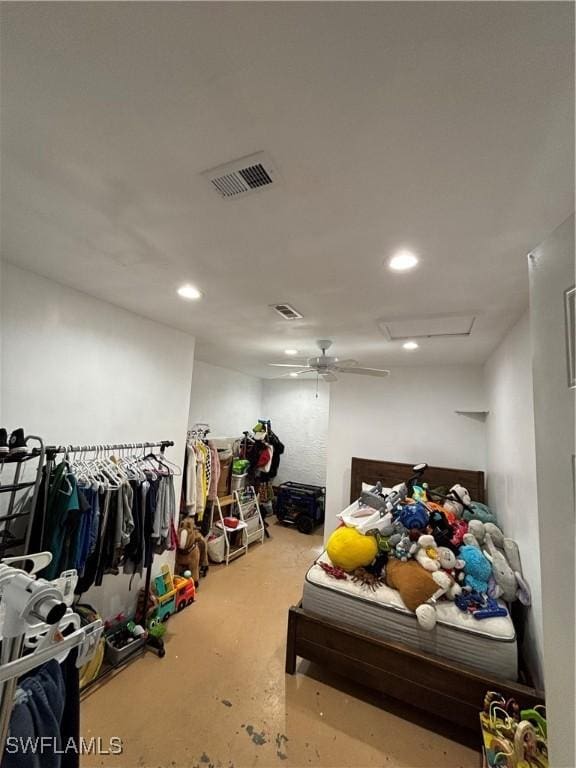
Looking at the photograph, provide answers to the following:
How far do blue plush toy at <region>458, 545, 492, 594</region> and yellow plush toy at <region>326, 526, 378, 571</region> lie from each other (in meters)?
0.60

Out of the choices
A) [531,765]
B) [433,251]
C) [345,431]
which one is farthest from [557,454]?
[345,431]

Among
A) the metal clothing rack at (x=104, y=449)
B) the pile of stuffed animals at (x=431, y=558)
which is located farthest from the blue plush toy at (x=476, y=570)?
the metal clothing rack at (x=104, y=449)

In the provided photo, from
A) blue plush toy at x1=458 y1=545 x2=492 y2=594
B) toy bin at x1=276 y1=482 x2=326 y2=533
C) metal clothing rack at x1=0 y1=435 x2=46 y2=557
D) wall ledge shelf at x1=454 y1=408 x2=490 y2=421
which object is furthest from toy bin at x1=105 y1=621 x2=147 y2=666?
wall ledge shelf at x1=454 y1=408 x2=490 y2=421

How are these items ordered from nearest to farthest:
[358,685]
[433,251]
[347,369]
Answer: [433,251], [358,685], [347,369]

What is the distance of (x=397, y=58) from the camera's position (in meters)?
0.68

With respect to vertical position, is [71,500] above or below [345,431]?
below

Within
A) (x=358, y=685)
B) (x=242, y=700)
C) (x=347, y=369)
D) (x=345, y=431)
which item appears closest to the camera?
(x=242, y=700)

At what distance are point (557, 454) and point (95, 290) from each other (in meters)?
2.59

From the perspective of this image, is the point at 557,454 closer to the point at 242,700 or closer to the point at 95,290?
the point at 242,700

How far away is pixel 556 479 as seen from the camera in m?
0.70

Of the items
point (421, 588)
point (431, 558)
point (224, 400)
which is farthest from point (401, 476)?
point (224, 400)

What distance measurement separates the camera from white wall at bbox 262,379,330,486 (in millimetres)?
5676

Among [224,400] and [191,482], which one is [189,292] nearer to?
[191,482]

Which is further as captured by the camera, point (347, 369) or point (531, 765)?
point (347, 369)
